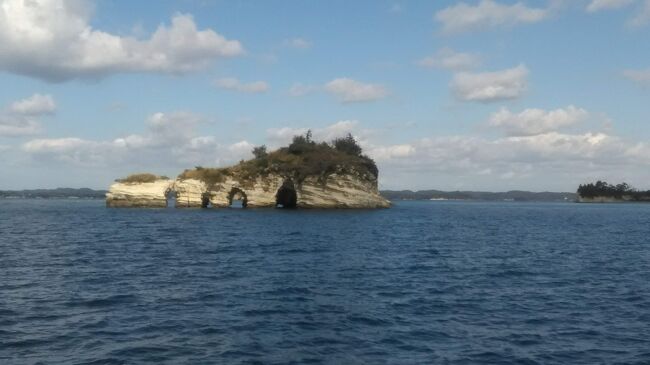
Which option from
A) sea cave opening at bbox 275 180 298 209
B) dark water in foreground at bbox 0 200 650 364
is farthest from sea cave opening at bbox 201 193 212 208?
dark water in foreground at bbox 0 200 650 364

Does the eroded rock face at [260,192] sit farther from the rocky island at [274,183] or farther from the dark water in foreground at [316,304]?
the dark water in foreground at [316,304]

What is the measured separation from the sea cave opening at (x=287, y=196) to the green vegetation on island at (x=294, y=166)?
214 cm

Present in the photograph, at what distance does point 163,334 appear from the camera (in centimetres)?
1798

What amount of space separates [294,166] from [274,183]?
4863 mm

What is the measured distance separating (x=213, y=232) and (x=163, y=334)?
3639 cm

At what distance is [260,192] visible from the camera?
99.6m

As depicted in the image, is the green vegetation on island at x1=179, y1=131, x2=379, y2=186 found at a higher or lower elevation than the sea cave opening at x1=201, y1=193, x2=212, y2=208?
higher

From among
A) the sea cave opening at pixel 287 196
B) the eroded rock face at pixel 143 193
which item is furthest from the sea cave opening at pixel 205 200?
the sea cave opening at pixel 287 196

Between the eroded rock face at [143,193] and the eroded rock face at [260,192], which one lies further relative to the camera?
the eroded rock face at [143,193]

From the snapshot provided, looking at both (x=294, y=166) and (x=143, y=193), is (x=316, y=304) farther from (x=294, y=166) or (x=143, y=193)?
(x=143, y=193)

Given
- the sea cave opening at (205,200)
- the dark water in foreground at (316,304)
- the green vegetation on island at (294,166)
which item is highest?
the green vegetation on island at (294,166)

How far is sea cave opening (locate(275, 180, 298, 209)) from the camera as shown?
9844 cm

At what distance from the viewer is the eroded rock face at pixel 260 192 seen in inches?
3853

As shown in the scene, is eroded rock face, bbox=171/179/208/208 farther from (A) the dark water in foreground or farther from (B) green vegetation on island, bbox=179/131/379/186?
(A) the dark water in foreground
